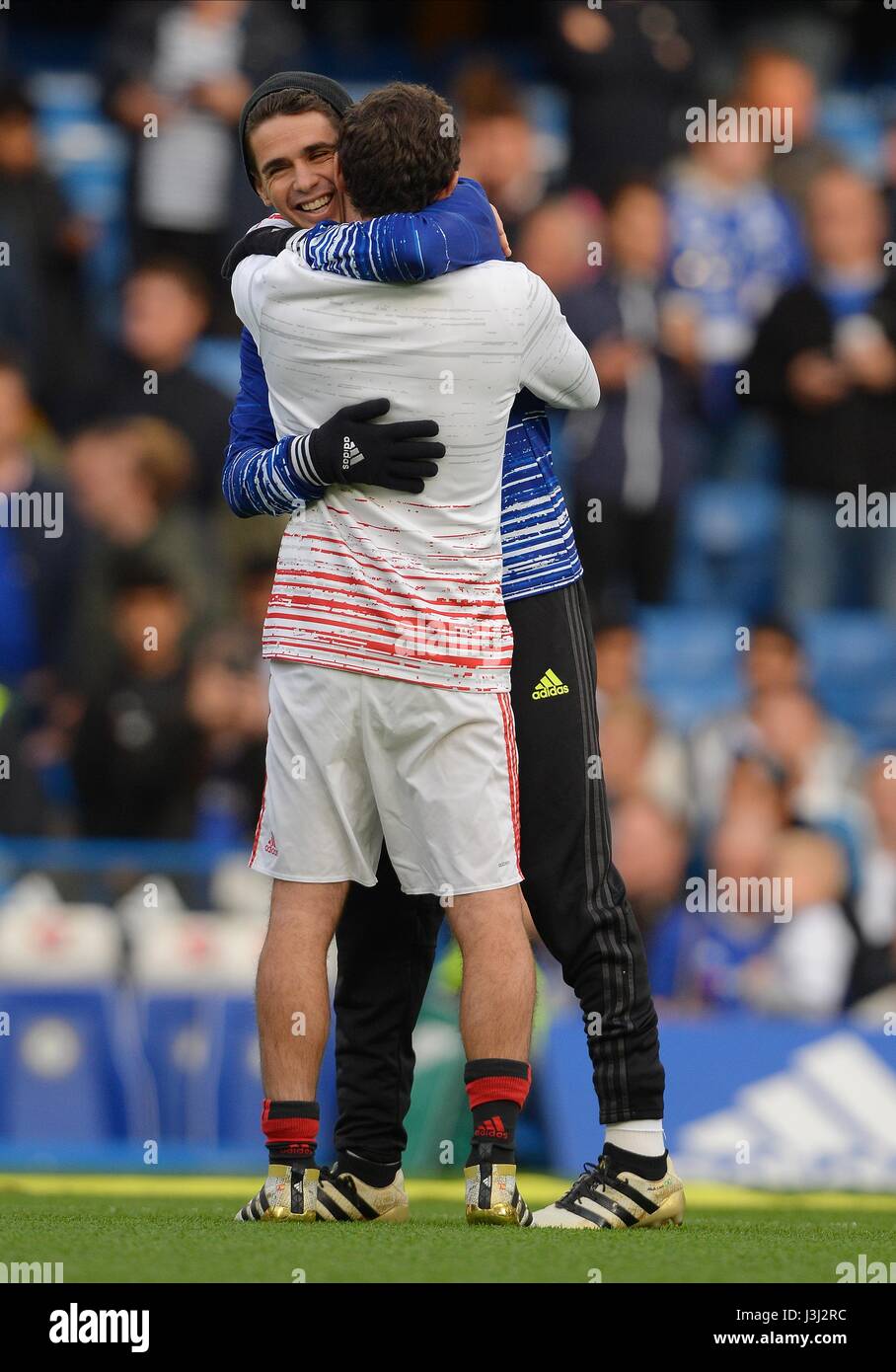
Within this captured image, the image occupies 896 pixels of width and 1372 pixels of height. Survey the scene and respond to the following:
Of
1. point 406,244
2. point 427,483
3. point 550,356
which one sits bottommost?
point 427,483

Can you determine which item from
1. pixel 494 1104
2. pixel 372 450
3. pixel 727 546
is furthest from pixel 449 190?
pixel 727 546

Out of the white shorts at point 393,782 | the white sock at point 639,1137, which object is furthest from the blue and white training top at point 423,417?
the white sock at point 639,1137

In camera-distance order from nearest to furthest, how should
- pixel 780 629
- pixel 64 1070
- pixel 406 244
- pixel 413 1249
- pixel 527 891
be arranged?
pixel 413 1249 < pixel 406 244 < pixel 527 891 < pixel 64 1070 < pixel 780 629

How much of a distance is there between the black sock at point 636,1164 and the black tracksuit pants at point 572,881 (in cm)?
6

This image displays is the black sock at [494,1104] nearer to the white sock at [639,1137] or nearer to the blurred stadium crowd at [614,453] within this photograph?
the white sock at [639,1137]

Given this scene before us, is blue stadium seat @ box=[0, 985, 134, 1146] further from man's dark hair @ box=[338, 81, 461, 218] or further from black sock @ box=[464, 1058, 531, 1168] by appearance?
man's dark hair @ box=[338, 81, 461, 218]

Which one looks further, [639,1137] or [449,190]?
[639,1137]

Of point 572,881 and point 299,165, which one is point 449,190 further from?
point 572,881

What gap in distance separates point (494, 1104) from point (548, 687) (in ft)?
2.37

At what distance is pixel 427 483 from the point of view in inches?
145

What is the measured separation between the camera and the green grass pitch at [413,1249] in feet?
9.69

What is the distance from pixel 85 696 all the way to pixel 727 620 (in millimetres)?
2957
